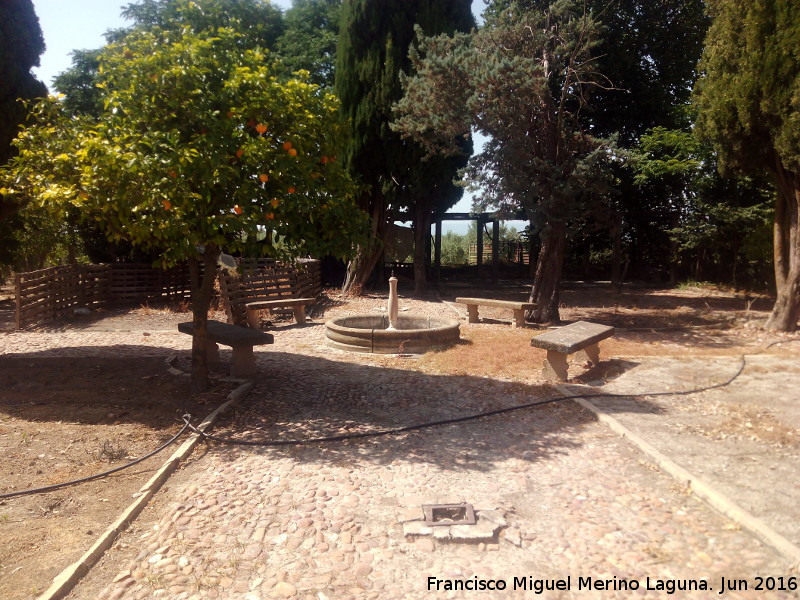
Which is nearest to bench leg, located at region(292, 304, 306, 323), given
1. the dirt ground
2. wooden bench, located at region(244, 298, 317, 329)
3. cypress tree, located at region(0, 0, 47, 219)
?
wooden bench, located at region(244, 298, 317, 329)

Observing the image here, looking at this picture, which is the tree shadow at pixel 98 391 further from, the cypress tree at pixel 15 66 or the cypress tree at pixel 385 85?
the cypress tree at pixel 385 85

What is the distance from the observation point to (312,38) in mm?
20469

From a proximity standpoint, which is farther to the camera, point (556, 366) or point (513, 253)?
point (513, 253)

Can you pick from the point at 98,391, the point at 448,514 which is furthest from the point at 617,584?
the point at 98,391

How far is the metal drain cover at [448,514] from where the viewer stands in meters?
3.75

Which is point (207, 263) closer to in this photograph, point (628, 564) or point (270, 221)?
point (270, 221)

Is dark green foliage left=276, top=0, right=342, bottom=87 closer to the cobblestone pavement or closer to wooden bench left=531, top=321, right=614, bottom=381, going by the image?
wooden bench left=531, top=321, right=614, bottom=381

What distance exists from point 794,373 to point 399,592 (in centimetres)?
684

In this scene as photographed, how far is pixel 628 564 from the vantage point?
328 centimetres

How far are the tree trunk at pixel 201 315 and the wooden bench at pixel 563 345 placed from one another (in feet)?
12.9

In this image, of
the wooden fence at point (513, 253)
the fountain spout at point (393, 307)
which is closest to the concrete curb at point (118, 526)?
the fountain spout at point (393, 307)

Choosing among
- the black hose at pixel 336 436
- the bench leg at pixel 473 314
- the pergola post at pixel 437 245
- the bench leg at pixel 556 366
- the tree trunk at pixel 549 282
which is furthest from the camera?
the pergola post at pixel 437 245

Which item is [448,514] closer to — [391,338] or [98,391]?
[98,391]

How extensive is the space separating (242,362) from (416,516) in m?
4.29
